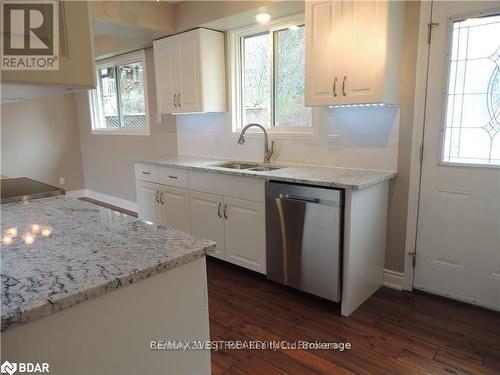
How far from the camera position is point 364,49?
7.52 ft

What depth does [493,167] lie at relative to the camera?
2.20 m

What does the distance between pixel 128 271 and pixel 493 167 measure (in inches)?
90.2

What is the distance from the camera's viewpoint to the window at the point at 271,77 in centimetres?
312

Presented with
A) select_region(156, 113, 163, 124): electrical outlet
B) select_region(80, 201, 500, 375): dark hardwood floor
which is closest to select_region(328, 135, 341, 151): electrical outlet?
select_region(80, 201, 500, 375): dark hardwood floor

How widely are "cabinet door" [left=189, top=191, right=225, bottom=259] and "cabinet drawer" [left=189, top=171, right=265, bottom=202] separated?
0.07m

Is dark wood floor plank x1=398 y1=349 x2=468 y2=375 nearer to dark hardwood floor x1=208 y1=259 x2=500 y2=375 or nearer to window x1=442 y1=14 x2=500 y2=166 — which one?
dark hardwood floor x1=208 y1=259 x2=500 y2=375

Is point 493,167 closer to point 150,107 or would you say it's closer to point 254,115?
point 254,115

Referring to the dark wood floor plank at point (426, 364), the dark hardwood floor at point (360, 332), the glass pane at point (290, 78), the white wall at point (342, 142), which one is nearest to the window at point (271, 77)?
the glass pane at point (290, 78)

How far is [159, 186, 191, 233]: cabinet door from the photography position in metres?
3.29

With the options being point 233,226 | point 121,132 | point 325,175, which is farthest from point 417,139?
point 121,132

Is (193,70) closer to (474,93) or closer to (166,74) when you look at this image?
(166,74)

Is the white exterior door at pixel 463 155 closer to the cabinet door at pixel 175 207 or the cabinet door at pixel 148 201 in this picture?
the cabinet door at pixel 175 207

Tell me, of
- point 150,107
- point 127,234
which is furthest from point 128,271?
point 150,107

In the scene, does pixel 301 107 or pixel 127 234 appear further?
pixel 301 107
